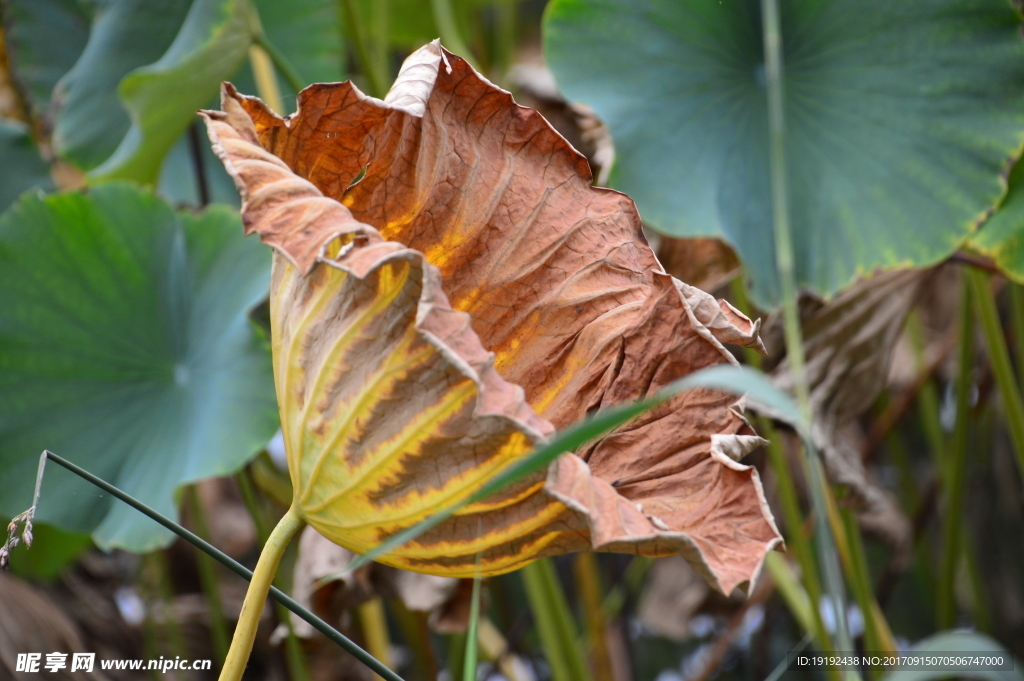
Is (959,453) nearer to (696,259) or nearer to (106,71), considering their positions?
(696,259)

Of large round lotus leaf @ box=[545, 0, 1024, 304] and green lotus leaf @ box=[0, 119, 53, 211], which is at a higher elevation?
green lotus leaf @ box=[0, 119, 53, 211]

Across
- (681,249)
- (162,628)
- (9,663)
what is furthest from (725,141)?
(162,628)

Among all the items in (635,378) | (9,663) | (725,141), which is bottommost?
(9,663)

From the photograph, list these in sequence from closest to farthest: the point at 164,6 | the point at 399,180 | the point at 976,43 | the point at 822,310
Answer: the point at 399,180 → the point at 976,43 → the point at 822,310 → the point at 164,6

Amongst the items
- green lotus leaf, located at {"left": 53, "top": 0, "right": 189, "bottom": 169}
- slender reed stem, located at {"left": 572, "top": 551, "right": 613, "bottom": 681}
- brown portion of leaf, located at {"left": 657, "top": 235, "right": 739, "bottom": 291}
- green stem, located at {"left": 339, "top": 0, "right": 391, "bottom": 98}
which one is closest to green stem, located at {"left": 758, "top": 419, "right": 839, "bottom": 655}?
brown portion of leaf, located at {"left": 657, "top": 235, "right": 739, "bottom": 291}

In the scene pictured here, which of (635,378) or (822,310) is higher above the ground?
(822,310)

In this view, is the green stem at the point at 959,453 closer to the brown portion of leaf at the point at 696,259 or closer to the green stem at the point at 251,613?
the brown portion of leaf at the point at 696,259

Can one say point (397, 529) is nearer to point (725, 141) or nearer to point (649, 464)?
point (649, 464)

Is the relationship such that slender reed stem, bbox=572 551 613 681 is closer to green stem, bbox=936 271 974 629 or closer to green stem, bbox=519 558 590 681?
green stem, bbox=519 558 590 681
